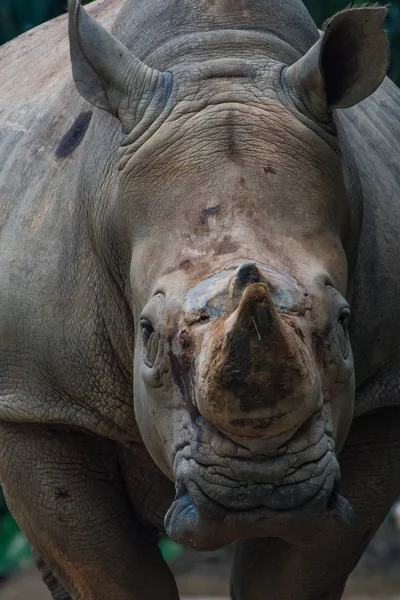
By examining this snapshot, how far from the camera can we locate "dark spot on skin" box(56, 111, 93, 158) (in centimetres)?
562

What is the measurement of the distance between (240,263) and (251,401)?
437 millimetres

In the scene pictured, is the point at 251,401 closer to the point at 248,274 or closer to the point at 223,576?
the point at 248,274

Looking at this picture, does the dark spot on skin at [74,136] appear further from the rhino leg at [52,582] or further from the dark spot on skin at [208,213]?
the rhino leg at [52,582]

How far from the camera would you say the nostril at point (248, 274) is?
159 inches

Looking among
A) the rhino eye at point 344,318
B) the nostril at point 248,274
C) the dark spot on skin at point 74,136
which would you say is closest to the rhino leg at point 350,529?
the rhino eye at point 344,318

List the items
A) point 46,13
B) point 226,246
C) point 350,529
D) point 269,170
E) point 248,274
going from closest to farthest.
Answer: point 248,274, point 226,246, point 269,170, point 350,529, point 46,13

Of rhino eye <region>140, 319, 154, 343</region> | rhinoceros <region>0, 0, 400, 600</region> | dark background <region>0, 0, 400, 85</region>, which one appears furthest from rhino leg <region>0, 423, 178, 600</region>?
dark background <region>0, 0, 400, 85</region>

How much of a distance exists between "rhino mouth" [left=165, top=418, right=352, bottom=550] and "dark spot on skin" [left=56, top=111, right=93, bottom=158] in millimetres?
1552

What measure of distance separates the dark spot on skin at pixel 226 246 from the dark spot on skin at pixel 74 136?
48.3 inches

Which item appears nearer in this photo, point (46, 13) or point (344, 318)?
point (344, 318)

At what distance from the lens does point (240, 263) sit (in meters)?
4.38

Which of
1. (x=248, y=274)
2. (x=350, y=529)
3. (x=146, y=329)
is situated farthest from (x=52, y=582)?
(x=248, y=274)

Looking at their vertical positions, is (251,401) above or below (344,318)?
above

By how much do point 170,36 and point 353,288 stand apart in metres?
0.97
